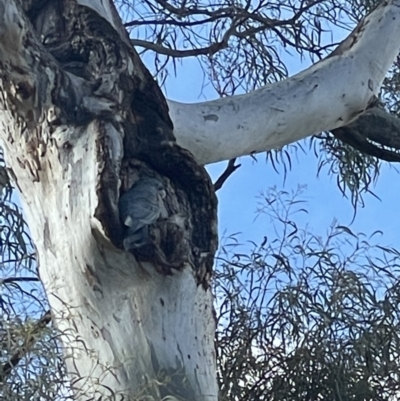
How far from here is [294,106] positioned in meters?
2.64

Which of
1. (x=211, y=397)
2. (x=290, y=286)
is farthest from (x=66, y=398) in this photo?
(x=290, y=286)

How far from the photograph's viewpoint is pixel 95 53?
7.20 ft

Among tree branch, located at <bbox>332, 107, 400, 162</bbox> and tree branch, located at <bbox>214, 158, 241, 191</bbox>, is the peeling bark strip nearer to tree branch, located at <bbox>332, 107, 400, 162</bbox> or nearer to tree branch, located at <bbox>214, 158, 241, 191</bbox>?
tree branch, located at <bbox>214, 158, 241, 191</bbox>

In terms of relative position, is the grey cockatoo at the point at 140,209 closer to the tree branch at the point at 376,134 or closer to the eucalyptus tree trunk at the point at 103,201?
the eucalyptus tree trunk at the point at 103,201

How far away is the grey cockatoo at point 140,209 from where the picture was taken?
192cm

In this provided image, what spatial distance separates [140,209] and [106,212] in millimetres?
70

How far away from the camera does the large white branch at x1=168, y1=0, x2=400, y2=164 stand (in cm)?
248

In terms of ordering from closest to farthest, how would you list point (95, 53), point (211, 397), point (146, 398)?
point (146, 398) → point (211, 397) → point (95, 53)

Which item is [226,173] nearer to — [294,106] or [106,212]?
[294,106]

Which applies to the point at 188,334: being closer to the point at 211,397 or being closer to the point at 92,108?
the point at 211,397

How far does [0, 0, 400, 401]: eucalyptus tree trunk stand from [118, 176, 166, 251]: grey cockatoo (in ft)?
0.05

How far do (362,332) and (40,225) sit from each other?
1.16 metres

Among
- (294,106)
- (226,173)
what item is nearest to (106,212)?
(294,106)

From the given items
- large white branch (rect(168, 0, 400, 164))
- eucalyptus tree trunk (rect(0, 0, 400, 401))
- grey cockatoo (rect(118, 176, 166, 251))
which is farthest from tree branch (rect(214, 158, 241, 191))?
grey cockatoo (rect(118, 176, 166, 251))
